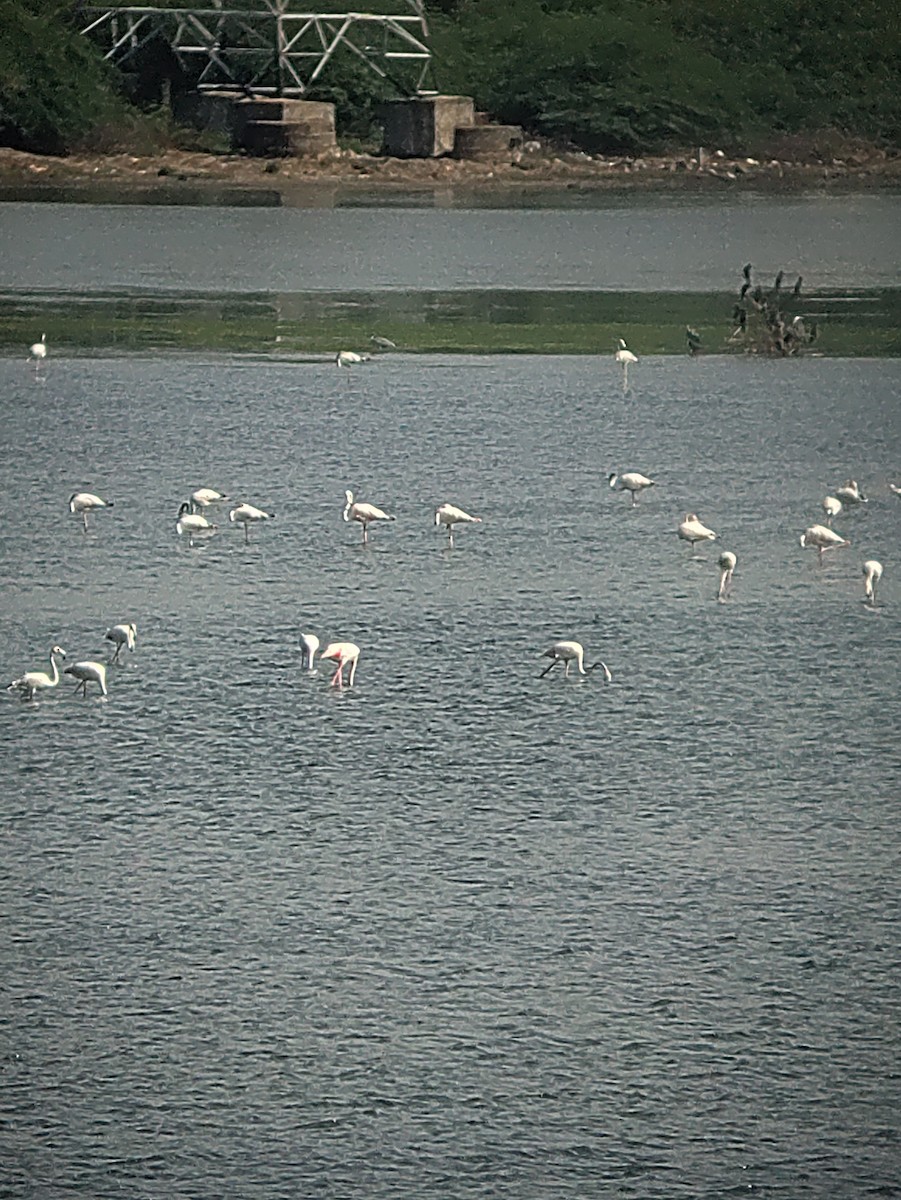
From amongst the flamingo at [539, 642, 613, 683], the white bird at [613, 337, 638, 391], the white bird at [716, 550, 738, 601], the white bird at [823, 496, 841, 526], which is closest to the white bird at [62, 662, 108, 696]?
the flamingo at [539, 642, 613, 683]

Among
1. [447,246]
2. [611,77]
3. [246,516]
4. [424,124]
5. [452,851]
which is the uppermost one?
[452,851]

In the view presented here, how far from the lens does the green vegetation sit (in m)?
69.4

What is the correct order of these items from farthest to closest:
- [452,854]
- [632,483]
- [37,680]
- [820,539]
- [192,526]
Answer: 1. [632,483]
2. [192,526]
3. [820,539]
4. [37,680]
5. [452,854]

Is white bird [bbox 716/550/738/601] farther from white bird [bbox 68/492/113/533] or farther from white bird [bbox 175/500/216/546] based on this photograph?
white bird [bbox 68/492/113/533]

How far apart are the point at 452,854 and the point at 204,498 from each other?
21.7 ft

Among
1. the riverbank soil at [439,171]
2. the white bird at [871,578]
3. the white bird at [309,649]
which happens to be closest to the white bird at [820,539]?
the white bird at [871,578]

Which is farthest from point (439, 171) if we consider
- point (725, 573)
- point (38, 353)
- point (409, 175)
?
point (725, 573)

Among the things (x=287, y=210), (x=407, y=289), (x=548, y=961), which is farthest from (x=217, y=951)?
(x=287, y=210)

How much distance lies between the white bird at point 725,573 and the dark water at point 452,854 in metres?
0.18

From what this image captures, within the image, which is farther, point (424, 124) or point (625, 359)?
point (424, 124)

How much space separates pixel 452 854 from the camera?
31.3 ft

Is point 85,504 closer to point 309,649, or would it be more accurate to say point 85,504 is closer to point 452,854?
point 309,649

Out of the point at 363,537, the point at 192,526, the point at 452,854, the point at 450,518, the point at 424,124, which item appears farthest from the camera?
the point at 424,124

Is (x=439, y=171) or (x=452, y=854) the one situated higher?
(x=452, y=854)
